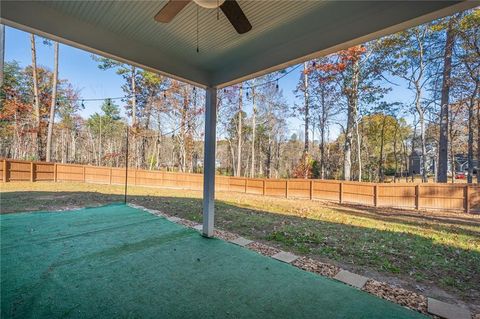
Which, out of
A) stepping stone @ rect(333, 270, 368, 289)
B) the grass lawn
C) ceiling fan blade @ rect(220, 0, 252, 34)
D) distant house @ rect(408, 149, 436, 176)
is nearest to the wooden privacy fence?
the grass lawn

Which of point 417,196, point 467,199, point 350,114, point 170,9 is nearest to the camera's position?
point 170,9

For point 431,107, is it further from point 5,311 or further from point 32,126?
point 32,126

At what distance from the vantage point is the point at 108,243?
310cm

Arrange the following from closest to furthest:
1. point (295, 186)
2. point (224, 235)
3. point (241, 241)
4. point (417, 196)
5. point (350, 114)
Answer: point (241, 241) < point (224, 235) < point (417, 196) < point (295, 186) < point (350, 114)

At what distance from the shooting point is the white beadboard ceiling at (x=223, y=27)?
1889mm

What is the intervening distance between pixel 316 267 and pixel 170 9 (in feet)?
9.70

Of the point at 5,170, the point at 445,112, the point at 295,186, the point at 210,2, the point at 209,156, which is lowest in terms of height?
the point at 295,186

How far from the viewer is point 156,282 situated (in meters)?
2.14

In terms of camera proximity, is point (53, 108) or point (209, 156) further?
point (53, 108)

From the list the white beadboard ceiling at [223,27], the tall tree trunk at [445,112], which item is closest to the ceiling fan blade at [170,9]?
the white beadboard ceiling at [223,27]

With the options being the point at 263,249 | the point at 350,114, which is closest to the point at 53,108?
the point at 263,249

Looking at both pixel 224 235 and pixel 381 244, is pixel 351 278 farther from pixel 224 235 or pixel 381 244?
pixel 224 235

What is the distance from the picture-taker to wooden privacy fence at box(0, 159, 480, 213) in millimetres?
7910

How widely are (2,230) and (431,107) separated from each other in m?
15.2
